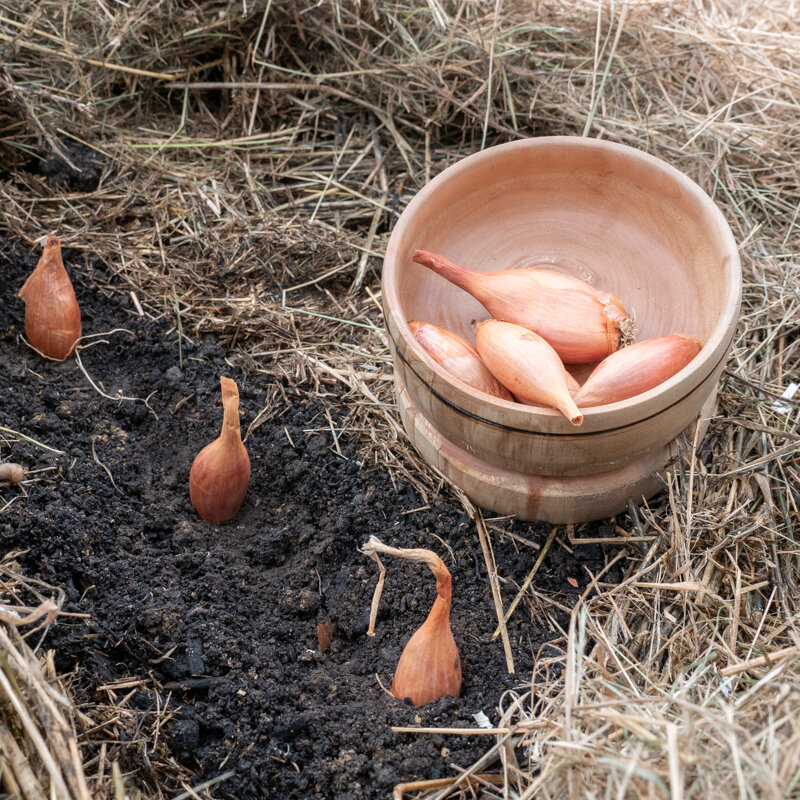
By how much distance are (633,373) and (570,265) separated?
1.54 feet

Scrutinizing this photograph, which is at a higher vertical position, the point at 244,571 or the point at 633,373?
the point at 633,373

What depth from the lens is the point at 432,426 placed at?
186 centimetres

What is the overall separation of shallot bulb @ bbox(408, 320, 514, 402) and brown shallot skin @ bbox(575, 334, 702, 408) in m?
0.17

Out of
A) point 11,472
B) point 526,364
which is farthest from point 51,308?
point 526,364

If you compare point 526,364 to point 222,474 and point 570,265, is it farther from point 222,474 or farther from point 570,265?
point 222,474

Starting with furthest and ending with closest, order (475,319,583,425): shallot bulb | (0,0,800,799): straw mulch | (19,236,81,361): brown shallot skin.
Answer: (19,236,81,361): brown shallot skin
(0,0,800,799): straw mulch
(475,319,583,425): shallot bulb

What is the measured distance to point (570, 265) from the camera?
2.07 metres

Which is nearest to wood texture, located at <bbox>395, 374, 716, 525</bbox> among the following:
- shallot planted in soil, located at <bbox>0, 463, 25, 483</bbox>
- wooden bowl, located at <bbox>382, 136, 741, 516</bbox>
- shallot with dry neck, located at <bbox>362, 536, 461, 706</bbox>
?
wooden bowl, located at <bbox>382, 136, 741, 516</bbox>

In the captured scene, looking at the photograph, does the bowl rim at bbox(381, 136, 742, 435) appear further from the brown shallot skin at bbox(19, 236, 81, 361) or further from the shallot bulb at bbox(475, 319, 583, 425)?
the brown shallot skin at bbox(19, 236, 81, 361)

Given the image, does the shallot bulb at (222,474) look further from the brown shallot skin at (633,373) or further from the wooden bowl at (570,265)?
the brown shallot skin at (633,373)

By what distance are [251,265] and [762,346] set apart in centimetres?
133

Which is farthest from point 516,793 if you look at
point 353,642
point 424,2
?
point 424,2

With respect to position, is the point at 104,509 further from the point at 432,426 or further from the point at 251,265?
the point at 251,265

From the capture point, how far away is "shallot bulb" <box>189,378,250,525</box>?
1.77 m
